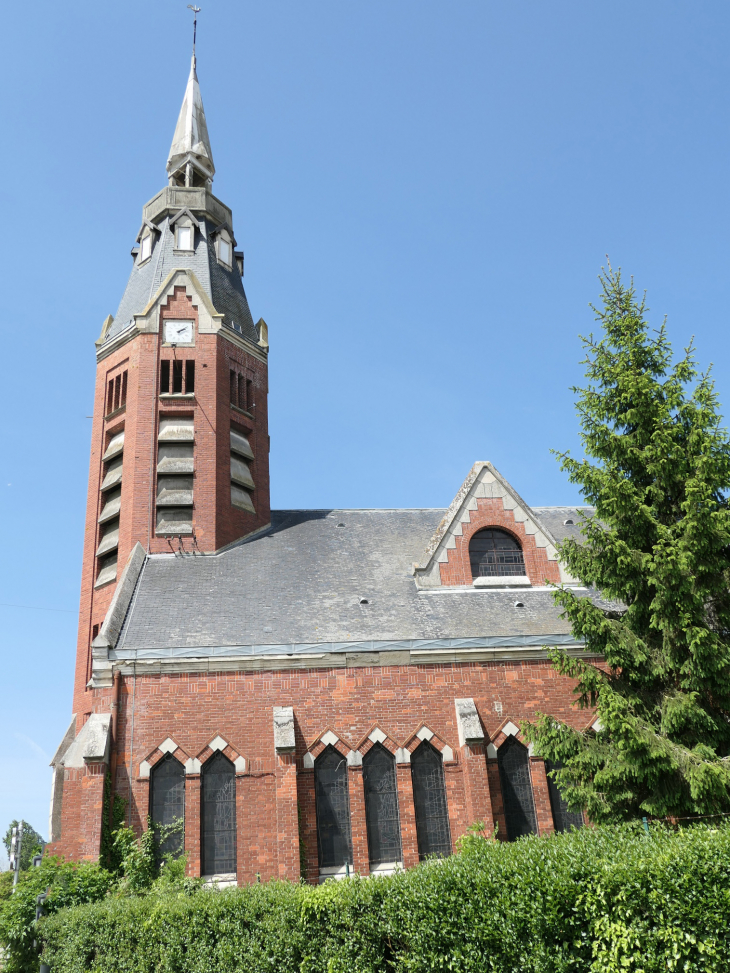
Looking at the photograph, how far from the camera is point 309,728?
18297mm

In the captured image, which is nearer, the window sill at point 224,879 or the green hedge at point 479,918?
the green hedge at point 479,918

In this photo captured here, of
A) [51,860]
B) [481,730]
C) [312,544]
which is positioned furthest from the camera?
[312,544]

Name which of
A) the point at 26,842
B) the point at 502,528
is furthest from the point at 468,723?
the point at 26,842

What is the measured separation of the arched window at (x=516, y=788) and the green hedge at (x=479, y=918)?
25.2 ft

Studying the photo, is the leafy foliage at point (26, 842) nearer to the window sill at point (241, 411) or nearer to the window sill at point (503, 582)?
the window sill at point (241, 411)

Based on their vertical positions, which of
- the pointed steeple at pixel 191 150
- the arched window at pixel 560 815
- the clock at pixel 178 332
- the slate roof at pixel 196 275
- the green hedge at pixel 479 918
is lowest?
the green hedge at pixel 479 918

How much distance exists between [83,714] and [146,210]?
65.0 ft

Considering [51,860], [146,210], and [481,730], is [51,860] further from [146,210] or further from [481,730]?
[146,210]

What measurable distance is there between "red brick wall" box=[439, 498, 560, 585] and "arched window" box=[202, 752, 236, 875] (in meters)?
8.01


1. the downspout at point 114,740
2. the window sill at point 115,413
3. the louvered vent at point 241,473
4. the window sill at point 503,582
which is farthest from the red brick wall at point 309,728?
the window sill at point 115,413

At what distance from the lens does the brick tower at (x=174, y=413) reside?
78.5ft

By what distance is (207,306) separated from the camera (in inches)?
1070

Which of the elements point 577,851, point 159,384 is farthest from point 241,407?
point 577,851

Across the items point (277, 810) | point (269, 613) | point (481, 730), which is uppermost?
point (269, 613)
